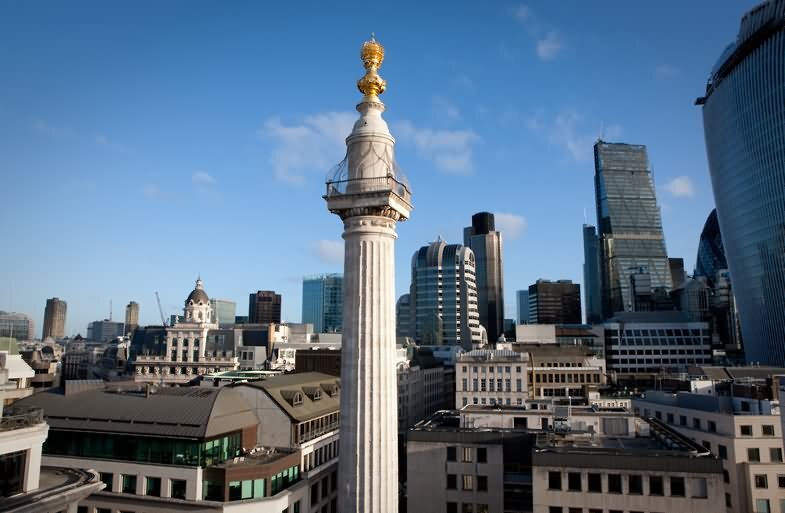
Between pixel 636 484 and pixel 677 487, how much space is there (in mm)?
3123

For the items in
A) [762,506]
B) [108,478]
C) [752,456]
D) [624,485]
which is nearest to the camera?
[624,485]

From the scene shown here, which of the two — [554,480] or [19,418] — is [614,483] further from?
[19,418]

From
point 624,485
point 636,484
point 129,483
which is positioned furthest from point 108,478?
point 636,484

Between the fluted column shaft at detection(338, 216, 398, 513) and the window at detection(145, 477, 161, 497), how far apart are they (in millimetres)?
24349

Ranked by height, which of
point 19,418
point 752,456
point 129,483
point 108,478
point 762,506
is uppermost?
point 19,418

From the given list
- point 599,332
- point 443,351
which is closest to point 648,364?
point 599,332

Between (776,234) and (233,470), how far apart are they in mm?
168062

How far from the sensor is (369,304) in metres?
36.5

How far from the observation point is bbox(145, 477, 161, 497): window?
167ft

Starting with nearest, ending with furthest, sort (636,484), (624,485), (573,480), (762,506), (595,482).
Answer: (636,484)
(624,485)
(595,482)
(573,480)
(762,506)

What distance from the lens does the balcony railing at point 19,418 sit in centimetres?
3406

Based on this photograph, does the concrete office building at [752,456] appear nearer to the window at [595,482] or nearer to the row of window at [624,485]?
the row of window at [624,485]

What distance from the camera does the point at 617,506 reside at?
4591cm

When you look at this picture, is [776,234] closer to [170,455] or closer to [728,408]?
[728,408]
